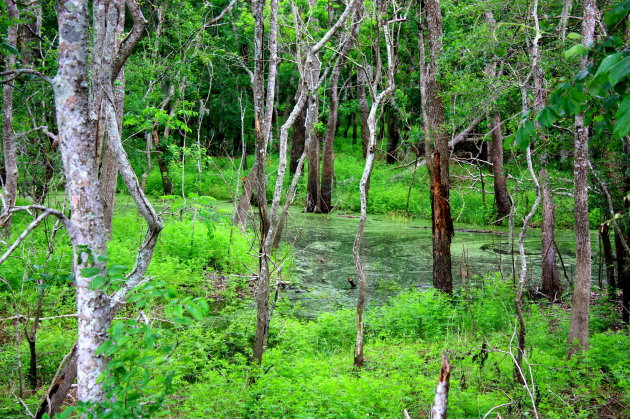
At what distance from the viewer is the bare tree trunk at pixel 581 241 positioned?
569cm

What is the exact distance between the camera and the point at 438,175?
31.2 ft

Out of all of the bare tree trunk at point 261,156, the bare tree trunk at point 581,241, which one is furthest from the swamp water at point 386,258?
the bare tree trunk at point 581,241

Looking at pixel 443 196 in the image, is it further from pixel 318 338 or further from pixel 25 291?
pixel 25 291

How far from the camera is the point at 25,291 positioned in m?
7.84

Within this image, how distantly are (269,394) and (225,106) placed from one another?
1027 inches

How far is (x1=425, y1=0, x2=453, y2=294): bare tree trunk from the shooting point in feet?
31.2

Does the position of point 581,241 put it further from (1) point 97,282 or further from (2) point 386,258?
(2) point 386,258

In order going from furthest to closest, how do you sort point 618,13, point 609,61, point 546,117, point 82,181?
1. point 82,181
2. point 546,117
3. point 618,13
4. point 609,61

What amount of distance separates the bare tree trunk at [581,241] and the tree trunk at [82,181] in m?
4.74

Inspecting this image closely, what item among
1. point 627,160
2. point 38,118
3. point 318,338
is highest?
point 38,118

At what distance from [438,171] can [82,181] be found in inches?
291

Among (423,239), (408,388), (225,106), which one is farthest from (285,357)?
(225,106)

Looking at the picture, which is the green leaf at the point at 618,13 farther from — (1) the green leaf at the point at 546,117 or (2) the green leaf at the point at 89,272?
(2) the green leaf at the point at 89,272

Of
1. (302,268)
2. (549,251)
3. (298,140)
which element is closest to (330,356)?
(549,251)
